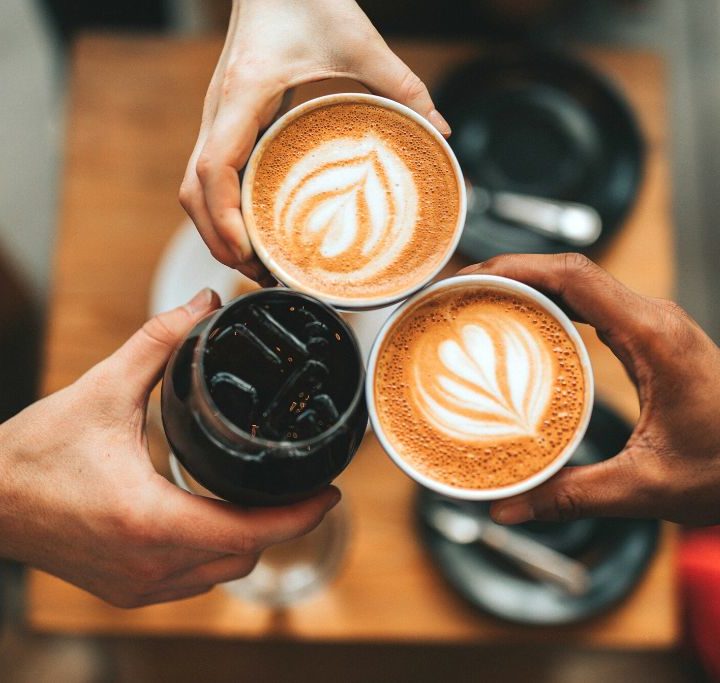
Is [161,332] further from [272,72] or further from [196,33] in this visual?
[196,33]

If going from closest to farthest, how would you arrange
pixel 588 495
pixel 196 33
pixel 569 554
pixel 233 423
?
pixel 233 423, pixel 588 495, pixel 569 554, pixel 196 33

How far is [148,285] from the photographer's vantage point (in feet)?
3.19

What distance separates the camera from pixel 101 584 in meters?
0.67

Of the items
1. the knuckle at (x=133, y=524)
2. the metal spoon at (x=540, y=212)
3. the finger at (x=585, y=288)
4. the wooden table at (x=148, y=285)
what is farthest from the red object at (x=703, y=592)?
the knuckle at (x=133, y=524)

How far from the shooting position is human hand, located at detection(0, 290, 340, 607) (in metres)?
0.57

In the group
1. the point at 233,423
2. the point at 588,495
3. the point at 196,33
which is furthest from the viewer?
the point at 196,33

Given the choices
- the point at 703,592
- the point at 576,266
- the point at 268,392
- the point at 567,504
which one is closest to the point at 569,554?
the point at 703,592

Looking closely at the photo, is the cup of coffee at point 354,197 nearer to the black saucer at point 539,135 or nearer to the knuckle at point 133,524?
the knuckle at point 133,524

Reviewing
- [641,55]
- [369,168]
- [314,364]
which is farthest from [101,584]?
[641,55]

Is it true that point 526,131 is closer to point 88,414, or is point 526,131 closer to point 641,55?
point 641,55

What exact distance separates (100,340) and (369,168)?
484mm

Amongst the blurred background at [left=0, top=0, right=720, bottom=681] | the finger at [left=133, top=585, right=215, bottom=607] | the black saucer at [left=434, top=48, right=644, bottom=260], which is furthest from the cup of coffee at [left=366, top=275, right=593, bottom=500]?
the blurred background at [left=0, top=0, right=720, bottom=681]

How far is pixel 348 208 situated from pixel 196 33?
0.67 meters

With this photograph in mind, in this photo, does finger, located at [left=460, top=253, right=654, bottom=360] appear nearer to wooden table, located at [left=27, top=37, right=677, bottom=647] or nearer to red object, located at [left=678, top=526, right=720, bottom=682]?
wooden table, located at [left=27, top=37, right=677, bottom=647]
